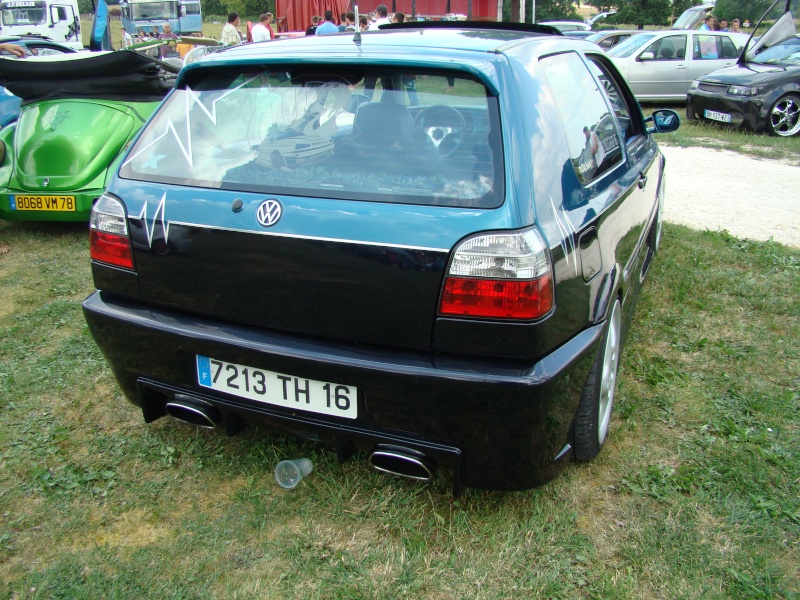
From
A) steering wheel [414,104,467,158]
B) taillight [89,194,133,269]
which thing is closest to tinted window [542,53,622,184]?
steering wheel [414,104,467,158]

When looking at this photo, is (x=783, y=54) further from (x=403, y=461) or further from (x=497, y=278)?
(x=403, y=461)

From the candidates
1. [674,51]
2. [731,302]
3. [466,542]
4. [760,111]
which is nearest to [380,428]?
[466,542]

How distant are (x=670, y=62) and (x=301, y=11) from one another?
1064 cm

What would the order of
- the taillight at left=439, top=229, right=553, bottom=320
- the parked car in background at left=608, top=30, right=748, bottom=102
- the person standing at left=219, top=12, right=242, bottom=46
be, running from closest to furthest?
1. the taillight at left=439, top=229, right=553, bottom=320
2. the parked car in background at left=608, top=30, right=748, bottom=102
3. the person standing at left=219, top=12, right=242, bottom=46

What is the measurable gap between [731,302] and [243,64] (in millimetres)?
3291

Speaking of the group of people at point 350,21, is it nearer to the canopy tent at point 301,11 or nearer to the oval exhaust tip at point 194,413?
the canopy tent at point 301,11

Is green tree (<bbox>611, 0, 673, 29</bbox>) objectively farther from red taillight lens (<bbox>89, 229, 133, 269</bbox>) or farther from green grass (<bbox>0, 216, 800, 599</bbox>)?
red taillight lens (<bbox>89, 229, 133, 269</bbox>)

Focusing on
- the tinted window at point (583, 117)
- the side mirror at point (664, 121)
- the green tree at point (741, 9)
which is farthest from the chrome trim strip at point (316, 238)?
the green tree at point (741, 9)

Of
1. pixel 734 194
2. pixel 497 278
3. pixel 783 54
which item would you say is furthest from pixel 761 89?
pixel 497 278

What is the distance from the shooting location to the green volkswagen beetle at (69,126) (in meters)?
5.34

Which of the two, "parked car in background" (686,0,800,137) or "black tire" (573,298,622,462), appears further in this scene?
"parked car in background" (686,0,800,137)

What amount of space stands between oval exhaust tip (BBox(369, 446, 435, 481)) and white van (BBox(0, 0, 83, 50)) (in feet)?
76.7

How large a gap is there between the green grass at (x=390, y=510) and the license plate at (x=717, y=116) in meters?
8.30

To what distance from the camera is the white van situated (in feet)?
71.3
